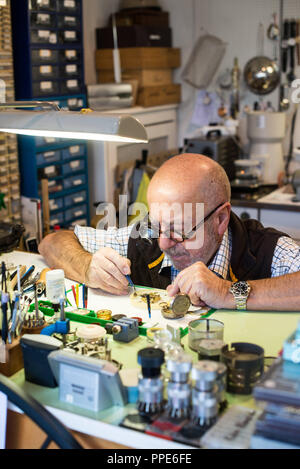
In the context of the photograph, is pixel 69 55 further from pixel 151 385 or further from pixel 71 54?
pixel 151 385

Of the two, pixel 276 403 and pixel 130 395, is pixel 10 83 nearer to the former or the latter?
pixel 130 395

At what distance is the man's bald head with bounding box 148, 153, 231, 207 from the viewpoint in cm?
205

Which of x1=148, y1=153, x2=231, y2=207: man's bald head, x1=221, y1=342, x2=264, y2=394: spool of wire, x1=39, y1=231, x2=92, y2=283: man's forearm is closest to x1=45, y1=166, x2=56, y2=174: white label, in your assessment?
x1=39, y1=231, x2=92, y2=283: man's forearm

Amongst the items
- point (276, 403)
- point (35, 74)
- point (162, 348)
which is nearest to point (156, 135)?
point (35, 74)

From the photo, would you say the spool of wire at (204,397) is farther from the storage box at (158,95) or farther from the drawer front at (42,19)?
the storage box at (158,95)

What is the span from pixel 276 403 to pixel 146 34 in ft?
12.3

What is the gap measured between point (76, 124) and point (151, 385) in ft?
2.52

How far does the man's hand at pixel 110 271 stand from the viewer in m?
2.04

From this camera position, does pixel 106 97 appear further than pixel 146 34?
No

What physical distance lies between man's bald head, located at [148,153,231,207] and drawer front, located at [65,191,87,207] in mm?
1975

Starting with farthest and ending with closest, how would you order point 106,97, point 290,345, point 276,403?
point 106,97
point 290,345
point 276,403

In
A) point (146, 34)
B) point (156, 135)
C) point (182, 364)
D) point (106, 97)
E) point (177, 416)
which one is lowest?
point (177, 416)

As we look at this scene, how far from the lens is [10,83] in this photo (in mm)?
3469

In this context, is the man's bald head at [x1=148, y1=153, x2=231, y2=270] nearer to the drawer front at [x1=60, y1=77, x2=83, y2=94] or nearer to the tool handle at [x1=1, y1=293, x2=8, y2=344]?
the tool handle at [x1=1, y1=293, x2=8, y2=344]
